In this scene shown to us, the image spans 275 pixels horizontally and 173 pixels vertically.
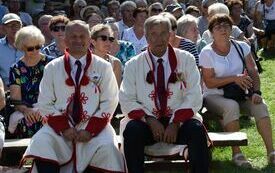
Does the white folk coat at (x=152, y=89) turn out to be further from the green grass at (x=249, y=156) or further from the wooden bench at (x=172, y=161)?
the green grass at (x=249, y=156)

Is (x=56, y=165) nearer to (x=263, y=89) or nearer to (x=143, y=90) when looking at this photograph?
(x=143, y=90)

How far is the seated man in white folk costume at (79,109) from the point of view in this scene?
5316 mm

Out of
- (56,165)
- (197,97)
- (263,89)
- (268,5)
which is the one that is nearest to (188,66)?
(197,97)

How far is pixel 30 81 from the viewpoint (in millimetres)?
6492

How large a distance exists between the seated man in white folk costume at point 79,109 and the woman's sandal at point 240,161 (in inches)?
56.5

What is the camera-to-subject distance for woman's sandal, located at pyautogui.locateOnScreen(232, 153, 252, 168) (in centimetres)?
624

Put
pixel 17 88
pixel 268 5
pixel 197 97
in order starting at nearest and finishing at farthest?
pixel 197 97 → pixel 17 88 → pixel 268 5

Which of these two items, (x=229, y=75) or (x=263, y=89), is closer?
(x=229, y=75)

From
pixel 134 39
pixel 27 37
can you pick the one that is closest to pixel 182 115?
pixel 27 37

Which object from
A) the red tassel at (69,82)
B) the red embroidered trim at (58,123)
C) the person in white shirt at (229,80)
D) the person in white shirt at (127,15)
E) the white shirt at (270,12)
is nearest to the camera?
the red embroidered trim at (58,123)

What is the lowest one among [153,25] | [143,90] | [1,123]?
[1,123]

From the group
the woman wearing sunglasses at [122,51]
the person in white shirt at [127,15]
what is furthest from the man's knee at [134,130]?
the person in white shirt at [127,15]

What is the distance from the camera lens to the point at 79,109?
18.2ft

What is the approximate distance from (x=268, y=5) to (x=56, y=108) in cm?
929
